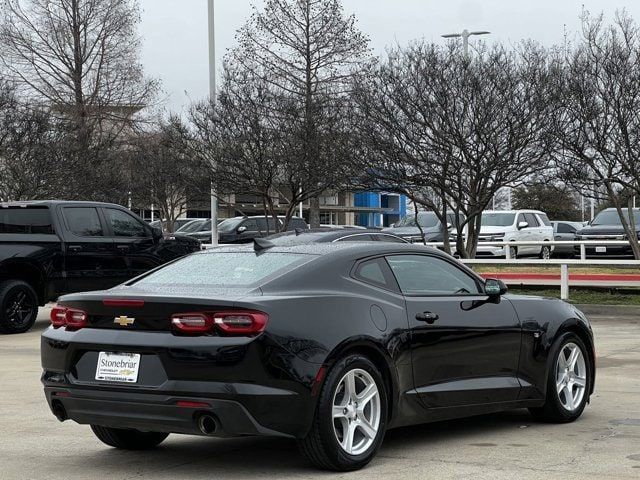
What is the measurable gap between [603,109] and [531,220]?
14.2 m

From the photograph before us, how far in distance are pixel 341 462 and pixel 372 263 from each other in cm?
140

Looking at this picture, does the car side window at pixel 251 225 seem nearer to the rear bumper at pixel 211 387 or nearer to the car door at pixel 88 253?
the car door at pixel 88 253

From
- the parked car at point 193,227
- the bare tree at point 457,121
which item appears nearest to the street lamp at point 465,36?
the bare tree at point 457,121

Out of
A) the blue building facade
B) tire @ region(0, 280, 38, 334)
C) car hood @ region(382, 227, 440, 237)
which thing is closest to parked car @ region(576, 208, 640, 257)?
car hood @ region(382, 227, 440, 237)

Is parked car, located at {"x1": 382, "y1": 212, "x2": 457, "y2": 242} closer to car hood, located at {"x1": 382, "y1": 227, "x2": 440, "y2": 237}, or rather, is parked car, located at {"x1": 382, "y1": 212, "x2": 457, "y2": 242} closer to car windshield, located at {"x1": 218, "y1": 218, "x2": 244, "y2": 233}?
car hood, located at {"x1": 382, "y1": 227, "x2": 440, "y2": 237}

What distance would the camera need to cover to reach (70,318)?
6965 millimetres

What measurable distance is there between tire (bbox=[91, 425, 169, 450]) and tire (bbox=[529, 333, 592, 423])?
285cm

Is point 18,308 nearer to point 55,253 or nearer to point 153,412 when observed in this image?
point 55,253

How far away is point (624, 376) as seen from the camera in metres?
11.4

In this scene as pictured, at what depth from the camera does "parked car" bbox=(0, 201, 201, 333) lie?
55.7ft

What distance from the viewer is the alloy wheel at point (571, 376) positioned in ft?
28.1

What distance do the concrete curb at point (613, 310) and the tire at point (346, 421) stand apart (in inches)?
507

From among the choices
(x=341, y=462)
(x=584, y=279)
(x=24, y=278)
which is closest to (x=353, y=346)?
(x=341, y=462)

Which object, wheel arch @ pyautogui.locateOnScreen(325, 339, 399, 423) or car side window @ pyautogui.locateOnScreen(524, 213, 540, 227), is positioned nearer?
wheel arch @ pyautogui.locateOnScreen(325, 339, 399, 423)
